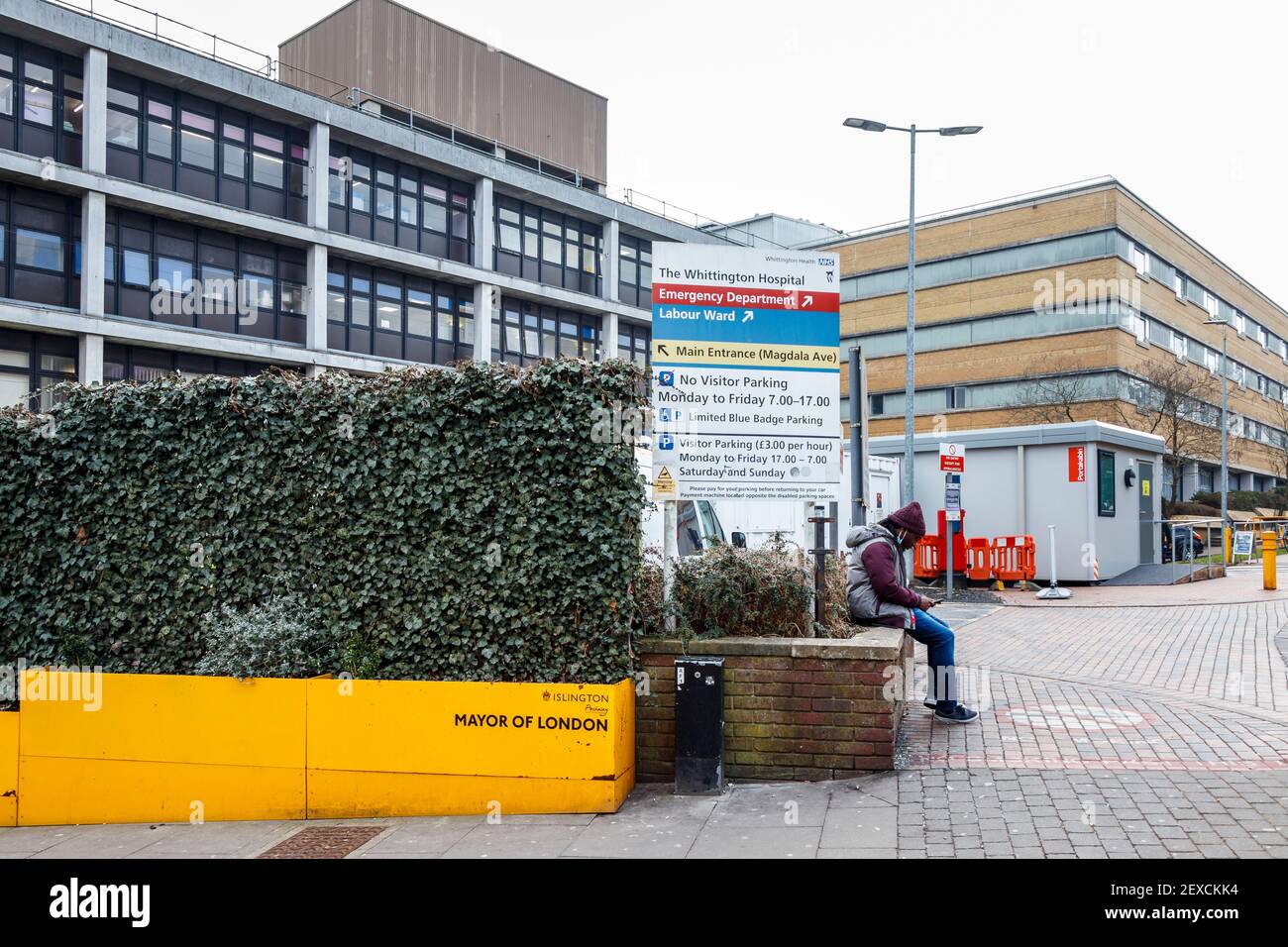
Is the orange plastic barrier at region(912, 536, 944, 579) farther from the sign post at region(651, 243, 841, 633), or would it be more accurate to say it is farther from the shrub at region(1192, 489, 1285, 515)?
the shrub at region(1192, 489, 1285, 515)

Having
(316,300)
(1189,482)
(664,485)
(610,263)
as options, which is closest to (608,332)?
(610,263)

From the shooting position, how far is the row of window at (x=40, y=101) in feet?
84.0

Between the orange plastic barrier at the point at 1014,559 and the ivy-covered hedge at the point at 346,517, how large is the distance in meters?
15.5

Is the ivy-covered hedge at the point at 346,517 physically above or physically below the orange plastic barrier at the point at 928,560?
above

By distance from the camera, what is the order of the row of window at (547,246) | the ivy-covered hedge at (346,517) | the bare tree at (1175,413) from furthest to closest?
the bare tree at (1175,413), the row of window at (547,246), the ivy-covered hedge at (346,517)

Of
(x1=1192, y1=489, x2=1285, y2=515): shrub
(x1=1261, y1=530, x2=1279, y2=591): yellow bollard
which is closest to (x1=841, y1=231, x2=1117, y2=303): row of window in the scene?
(x1=1192, y1=489, x2=1285, y2=515): shrub

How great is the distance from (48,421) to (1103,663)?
1016cm

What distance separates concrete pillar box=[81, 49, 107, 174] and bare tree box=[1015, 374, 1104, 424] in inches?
1470

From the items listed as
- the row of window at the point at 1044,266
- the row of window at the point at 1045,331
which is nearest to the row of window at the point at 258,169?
the row of window at the point at 1045,331

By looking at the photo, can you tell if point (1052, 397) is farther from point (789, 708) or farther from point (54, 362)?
point (789, 708)

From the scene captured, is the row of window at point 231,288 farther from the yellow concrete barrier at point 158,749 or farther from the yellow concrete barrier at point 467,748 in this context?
the yellow concrete barrier at point 467,748

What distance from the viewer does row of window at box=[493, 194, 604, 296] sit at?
37969 millimetres

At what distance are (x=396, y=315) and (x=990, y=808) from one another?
30999 mm

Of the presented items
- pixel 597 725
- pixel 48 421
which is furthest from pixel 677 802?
pixel 48 421
